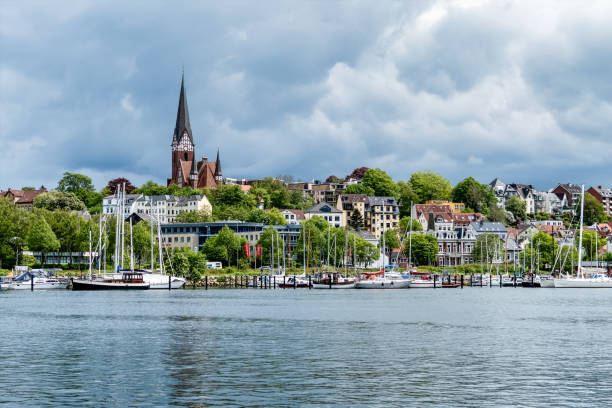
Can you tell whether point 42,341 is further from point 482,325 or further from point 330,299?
point 330,299

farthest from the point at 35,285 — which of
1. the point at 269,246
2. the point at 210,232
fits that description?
the point at 210,232

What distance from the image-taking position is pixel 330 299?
105m

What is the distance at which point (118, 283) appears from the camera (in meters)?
123

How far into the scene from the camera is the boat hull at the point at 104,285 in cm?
12288

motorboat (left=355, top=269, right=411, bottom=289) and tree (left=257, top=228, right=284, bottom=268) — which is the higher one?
tree (left=257, top=228, right=284, bottom=268)

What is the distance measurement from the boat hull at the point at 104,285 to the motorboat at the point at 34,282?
4.83 meters

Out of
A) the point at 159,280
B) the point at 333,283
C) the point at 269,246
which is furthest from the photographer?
the point at 269,246

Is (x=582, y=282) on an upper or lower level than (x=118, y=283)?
lower

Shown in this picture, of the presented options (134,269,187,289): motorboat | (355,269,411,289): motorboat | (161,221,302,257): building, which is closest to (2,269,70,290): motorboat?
(134,269,187,289): motorboat

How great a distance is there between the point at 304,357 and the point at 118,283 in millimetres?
81204

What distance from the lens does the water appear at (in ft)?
114

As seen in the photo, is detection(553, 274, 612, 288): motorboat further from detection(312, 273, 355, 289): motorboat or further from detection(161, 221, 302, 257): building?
detection(161, 221, 302, 257): building

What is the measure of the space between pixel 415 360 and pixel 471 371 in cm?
437

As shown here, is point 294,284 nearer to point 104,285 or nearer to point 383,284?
point 383,284
